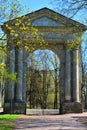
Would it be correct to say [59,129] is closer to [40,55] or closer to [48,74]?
[40,55]

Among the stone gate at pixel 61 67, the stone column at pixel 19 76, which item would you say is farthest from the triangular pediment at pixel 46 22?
the stone column at pixel 19 76

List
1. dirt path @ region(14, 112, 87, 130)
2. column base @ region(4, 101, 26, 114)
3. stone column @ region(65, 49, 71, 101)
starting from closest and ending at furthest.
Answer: dirt path @ region(14, 112, 87, 130) → column base @ region(4, 101, 26, 114) → stone column @ region(65, 49, 71, 101)

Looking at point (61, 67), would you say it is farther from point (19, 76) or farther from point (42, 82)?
point (42, 82)

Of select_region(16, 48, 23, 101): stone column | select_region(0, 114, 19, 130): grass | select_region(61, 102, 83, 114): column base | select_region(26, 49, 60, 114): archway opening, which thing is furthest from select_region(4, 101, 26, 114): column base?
select_region(26, 49, 60, 114): archway opening

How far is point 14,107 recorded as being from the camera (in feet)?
114

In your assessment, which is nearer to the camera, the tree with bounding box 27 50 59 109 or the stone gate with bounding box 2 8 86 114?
the stone gate with bounding box 2 8 86 114

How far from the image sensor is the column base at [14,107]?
34.6 metres

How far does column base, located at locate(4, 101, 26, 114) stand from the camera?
1362 inches

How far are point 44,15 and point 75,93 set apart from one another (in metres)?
7.84

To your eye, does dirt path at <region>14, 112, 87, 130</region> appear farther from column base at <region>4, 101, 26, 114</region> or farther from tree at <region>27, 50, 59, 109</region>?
tree at <region>27, 50, 59, 109</region>

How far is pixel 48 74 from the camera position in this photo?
61.0 meters

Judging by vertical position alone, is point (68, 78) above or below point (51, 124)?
above

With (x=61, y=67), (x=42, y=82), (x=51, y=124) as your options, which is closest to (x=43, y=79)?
(x=42, y=82)

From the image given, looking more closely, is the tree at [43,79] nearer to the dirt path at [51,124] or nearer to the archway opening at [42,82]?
the archway opening at [42,82]
